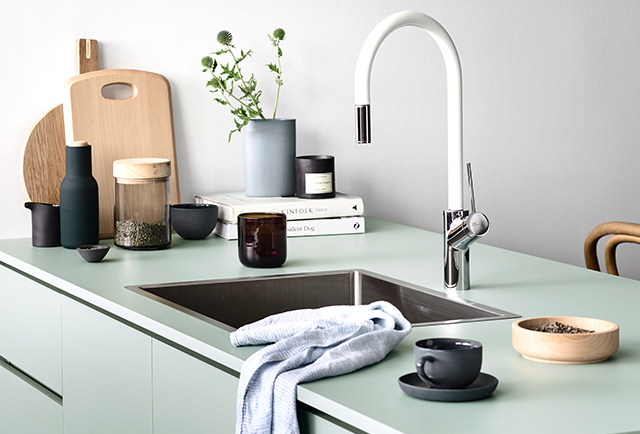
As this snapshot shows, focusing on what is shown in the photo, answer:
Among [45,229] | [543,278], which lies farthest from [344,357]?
[45,229]

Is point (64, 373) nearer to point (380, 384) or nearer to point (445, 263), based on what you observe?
point (445, 263)

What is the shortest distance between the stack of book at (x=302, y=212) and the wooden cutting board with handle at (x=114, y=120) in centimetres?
19

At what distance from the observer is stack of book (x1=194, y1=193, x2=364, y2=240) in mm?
1986

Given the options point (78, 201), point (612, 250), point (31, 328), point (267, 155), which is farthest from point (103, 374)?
point (612, 250)

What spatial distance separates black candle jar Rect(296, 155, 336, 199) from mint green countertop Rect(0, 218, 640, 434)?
0.12m

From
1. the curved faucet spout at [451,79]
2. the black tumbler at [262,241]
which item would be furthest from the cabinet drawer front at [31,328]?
the curved faucet spout at [451,79]

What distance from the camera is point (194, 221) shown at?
195cm

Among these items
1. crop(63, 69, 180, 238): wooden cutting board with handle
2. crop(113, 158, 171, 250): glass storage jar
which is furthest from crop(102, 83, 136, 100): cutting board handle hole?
crop(113, 158, 171, 250): glass storage jar

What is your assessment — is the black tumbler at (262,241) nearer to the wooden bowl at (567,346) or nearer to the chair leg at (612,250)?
the wooden bowl at (567,346)

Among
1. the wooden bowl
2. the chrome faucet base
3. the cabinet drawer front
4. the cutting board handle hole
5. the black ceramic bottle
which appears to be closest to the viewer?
the wooden bowl

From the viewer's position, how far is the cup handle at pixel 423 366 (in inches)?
34.3

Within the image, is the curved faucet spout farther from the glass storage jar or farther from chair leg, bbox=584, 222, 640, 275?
chair leg, bbox=584, 222, 640, 275

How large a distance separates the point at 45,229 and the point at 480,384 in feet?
3.97

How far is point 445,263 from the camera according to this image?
1.47m
